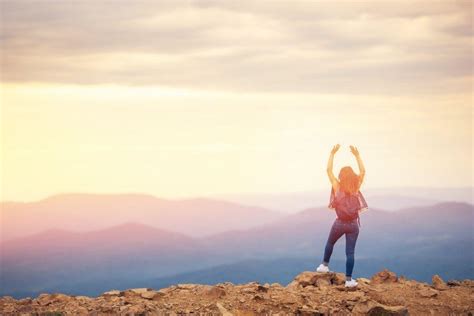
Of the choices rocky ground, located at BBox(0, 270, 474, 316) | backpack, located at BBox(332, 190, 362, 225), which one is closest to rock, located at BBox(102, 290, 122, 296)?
rocky ground, located at BBox(0, 270, 474, 316)

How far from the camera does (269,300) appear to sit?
22062 mm

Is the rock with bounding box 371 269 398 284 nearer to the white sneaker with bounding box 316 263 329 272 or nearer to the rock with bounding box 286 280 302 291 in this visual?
the white sneaker with bounding box 316 263 329 272

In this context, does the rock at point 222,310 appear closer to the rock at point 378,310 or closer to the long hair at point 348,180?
the rock at point 378,310

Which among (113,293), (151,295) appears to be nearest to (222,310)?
(151,295)

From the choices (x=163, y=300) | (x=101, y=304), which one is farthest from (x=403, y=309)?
(x=101, y=304)

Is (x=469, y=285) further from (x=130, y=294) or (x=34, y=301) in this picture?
(x=34, y=301)

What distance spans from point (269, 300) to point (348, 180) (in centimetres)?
416

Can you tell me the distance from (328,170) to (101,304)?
7336mm

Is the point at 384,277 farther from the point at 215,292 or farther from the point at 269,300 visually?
the point at 215,292

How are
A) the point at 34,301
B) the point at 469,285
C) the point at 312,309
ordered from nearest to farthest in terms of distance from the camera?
1. the point at 312,309
2. the point at 34,301
3. the point at 469,285

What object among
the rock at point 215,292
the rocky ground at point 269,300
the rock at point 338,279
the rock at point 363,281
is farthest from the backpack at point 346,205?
the rock at point 215,292

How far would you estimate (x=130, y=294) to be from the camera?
22.8 meters

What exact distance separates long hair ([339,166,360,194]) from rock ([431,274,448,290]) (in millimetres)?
4172

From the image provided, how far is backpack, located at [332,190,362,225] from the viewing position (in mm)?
23500
